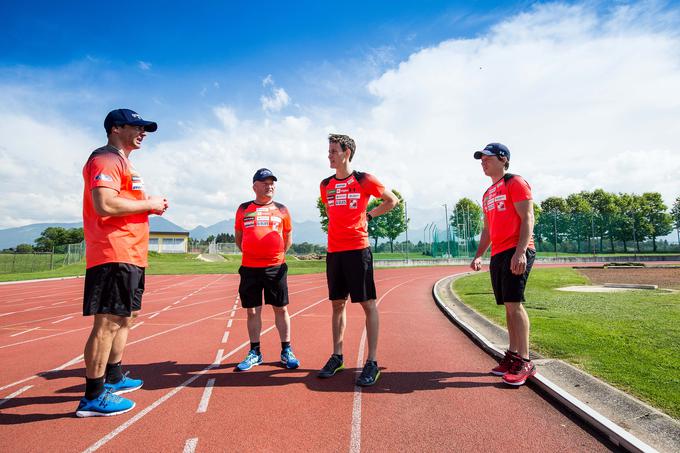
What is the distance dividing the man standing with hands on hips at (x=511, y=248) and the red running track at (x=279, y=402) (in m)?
0.25

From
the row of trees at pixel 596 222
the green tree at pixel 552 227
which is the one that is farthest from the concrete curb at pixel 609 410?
the green tree at pixel 552 227

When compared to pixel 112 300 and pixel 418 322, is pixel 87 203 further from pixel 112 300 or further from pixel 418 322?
pixel 418 322

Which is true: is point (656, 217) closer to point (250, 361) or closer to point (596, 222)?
point (596, 222)

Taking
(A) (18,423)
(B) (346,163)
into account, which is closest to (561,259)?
(B) (346,163)

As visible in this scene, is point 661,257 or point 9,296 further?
point 661,257

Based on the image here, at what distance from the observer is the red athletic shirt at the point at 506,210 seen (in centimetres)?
358

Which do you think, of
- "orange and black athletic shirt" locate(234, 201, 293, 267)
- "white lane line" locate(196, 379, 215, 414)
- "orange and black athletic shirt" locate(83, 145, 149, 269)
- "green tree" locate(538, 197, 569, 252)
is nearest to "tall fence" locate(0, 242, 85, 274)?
"orange and black athletic shirt" locate(234, 201, 293, 267)

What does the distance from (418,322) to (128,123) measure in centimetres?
555

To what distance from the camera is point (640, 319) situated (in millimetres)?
5711

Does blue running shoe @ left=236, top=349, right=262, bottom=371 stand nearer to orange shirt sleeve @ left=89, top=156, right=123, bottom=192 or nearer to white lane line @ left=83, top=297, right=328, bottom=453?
white lane line @ left=83, top=297, right=328, bottom=453

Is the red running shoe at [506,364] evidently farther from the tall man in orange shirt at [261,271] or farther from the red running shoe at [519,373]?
the tall man in orange shirt at [261,271]

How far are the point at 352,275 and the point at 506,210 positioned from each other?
1.69m

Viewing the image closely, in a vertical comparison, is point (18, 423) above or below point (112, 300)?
below

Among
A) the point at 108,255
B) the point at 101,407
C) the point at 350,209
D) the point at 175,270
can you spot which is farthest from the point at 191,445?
the point at 175,270
